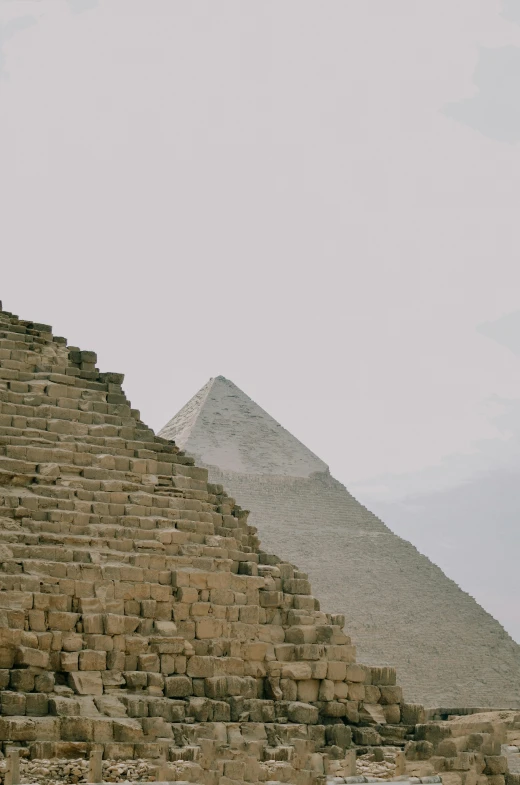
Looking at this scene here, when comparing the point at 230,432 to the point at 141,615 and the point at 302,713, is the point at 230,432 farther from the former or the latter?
the point at 141,615

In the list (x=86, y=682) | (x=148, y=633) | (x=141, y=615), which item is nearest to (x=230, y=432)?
(x=141, y=615)

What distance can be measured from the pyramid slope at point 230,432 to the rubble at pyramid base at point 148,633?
59377 millimetres

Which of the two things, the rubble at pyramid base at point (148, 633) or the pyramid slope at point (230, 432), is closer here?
the rubble at pyramid base at point (148, 633)

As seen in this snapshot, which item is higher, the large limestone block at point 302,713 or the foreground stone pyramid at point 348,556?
the foreground stone pyramid at point 348,556

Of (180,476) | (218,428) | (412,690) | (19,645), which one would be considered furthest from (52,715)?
(218,428)

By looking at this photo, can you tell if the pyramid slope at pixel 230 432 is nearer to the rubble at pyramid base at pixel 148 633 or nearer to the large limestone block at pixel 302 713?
the rubble at pyramid base at pixel 148 633

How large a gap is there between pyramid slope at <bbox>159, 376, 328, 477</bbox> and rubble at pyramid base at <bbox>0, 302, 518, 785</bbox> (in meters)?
59.4

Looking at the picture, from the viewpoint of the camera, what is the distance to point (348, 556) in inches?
3807

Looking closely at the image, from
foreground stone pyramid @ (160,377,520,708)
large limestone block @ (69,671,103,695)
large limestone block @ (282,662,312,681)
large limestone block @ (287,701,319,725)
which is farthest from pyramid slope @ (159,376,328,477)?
large limestone block @ (69,671,103,695)

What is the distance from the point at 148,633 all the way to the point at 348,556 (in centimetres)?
6858

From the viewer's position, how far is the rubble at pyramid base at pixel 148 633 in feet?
87.8

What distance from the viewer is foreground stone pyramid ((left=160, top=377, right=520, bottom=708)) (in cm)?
8950

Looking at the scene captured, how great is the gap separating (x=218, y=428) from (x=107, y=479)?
205 ft

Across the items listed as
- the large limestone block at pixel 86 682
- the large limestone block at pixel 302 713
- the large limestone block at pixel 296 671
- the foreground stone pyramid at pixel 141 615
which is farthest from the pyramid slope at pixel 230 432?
the large limestone block at pixel 86 682
